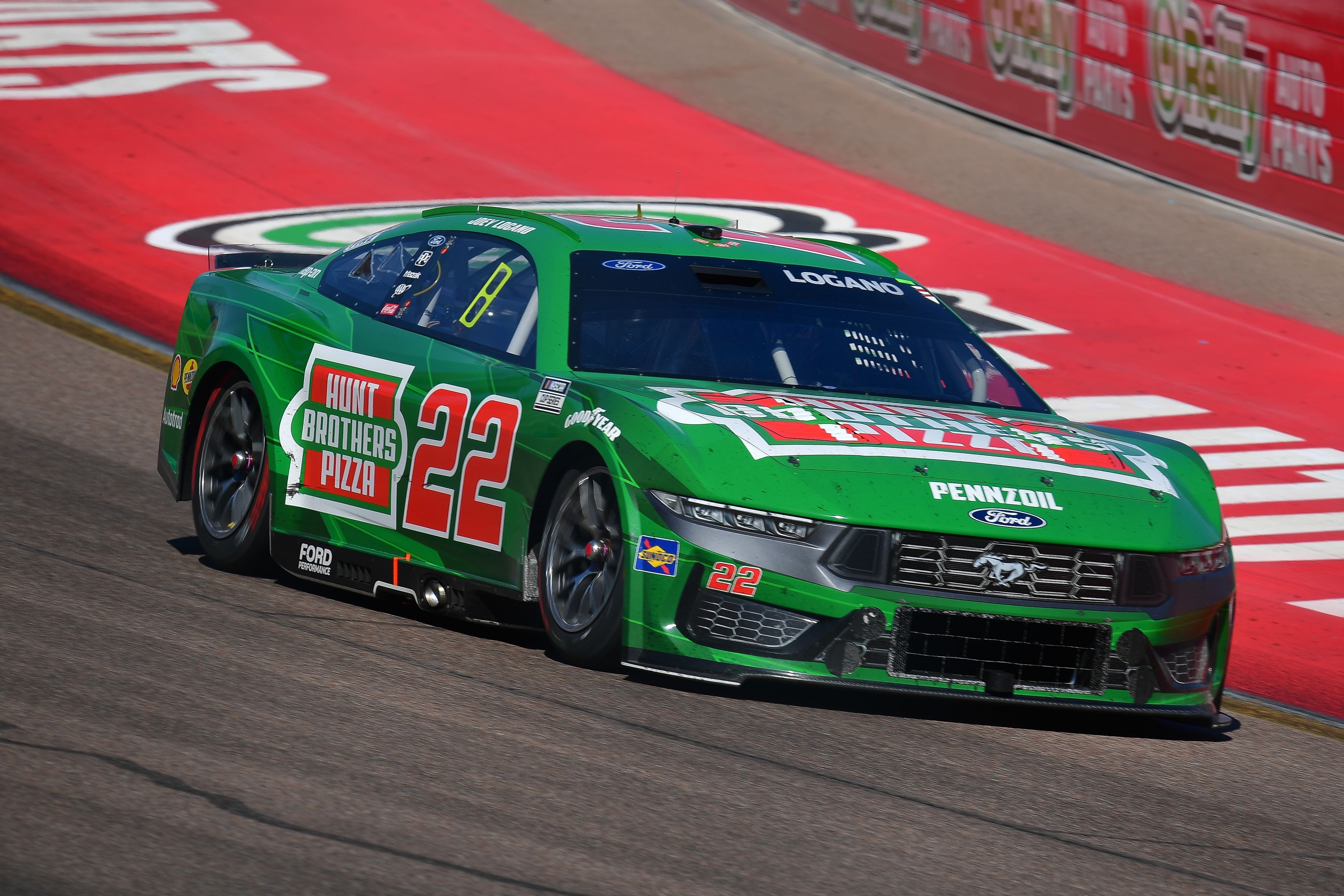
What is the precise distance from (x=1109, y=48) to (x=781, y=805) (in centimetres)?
1425

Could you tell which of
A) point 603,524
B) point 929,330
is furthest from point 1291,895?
point 929,330

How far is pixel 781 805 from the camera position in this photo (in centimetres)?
486

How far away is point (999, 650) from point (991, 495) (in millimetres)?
439

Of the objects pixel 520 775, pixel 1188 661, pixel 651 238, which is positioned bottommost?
pixel 520 775

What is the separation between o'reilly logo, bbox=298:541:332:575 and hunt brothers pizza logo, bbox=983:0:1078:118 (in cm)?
1278

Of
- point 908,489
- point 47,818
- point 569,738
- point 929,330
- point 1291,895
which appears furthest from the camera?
point 929,330

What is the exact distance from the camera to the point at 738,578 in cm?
580

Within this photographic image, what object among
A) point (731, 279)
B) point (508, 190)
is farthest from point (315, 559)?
point (508, 190)

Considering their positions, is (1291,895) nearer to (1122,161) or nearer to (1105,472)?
(1105,472)

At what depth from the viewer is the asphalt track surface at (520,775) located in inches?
167

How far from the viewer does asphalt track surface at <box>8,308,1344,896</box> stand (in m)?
4.24

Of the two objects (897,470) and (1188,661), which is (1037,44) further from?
(897,470)

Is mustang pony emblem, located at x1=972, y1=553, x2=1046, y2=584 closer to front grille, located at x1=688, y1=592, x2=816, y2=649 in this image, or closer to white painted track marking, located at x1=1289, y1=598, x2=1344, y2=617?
front grille, located at x1=688, y1=592, x2=816, y2=649

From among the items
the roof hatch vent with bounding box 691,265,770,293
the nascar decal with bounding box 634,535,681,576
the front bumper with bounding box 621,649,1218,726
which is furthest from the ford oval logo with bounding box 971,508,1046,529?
the roof hatch vent with bounding box 691,265,770,293
